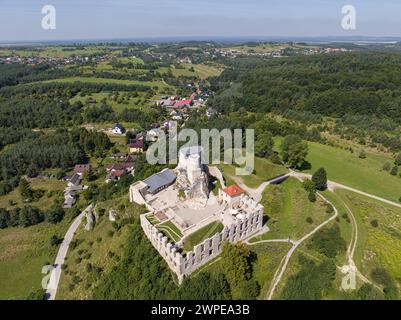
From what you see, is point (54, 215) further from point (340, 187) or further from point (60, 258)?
point (340, 187)

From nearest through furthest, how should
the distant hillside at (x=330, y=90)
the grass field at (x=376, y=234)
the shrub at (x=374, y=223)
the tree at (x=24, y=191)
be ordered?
the grass field at (x=376, y=234), the shrub at (x=374, y=223), the tree at (x=24, y=191), the distant hillside at (x=330, y=90)

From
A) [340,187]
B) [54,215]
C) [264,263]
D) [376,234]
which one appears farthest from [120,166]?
[376,234]

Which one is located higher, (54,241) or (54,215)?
(54,215)

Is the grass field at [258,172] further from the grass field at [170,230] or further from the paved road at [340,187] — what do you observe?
the grass field at [170,230]

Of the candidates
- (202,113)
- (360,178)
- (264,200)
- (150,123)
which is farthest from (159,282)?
(202,113)

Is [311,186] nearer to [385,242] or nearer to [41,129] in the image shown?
[385,242]

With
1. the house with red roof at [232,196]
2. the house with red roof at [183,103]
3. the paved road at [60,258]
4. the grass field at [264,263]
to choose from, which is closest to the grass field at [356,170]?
the house with red roof at [232,196]
